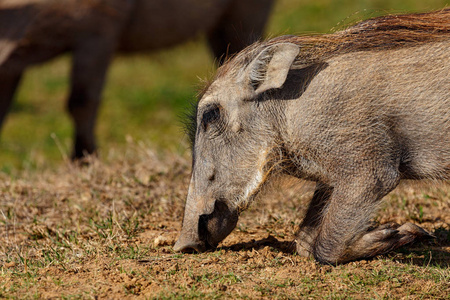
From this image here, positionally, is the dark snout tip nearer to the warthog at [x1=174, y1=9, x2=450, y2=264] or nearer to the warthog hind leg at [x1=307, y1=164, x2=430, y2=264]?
the warthog at [x1=174, y1=9, x2=450, y2=264]

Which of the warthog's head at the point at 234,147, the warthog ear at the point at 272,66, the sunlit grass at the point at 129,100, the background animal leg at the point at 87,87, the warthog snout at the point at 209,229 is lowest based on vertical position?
the sunlit grass at the point at 129,100

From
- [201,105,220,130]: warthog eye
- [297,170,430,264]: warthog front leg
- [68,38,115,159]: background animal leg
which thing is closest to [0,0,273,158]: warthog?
[68,38,115,159]: background animal leg

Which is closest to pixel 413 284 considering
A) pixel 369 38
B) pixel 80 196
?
pixel 369 38

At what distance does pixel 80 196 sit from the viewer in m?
4.84

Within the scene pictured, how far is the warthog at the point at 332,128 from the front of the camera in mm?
3395

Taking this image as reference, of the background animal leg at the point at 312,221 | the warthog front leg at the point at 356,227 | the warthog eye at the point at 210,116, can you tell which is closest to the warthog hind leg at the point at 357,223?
the warthog front leg at the point at 356,227

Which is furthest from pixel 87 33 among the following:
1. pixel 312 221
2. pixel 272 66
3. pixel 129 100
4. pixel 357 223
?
pixel 357 223

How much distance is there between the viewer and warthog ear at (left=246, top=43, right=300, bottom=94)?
352cm

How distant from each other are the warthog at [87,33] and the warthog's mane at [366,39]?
8.05ft

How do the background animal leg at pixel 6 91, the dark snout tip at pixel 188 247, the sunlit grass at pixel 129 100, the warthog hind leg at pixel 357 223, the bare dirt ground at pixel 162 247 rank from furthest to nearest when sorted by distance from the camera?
the sunlit grass at pixel 129 100, the background animal leg at pixel 6 91, the dark snout tip at pixel 188 247, the warthog hind leg at pixel 357 223, the bare dirt ground at pixel 162 247

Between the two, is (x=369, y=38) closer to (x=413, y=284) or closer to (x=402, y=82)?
(x=402, y=82)

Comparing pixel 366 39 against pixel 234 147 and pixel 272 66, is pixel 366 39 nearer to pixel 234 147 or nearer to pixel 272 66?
pixel 272 66

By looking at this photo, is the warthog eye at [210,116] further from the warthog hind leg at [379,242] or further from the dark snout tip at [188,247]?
the warthog hind leg at [379,242]

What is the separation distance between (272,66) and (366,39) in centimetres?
51
